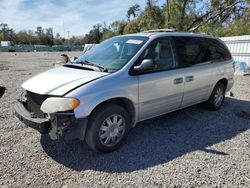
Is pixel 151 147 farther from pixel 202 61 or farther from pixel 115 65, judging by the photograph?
pixel 202 61

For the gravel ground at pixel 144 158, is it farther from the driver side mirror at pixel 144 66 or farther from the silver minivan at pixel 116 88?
the driver side mirror at pixel 144 66

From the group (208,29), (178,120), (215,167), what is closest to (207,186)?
(215,167)

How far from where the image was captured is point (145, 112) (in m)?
4.02

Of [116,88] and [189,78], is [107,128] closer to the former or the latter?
[116,88]

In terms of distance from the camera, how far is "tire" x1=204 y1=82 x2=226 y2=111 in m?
5.61

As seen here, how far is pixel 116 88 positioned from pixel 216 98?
132 inches

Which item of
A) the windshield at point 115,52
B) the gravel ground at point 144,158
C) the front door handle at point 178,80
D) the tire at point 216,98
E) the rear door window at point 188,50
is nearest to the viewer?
the gravel ground at point 144,158

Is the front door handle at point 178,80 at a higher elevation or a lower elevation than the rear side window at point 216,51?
lower

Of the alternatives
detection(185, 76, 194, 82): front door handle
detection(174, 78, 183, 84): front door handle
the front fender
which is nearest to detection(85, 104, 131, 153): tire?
the front fender

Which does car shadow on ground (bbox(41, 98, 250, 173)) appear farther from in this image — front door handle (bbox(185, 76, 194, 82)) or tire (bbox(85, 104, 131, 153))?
front door handle (bbox(185, 76, 194, 82))

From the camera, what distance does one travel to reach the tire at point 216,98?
561 cm

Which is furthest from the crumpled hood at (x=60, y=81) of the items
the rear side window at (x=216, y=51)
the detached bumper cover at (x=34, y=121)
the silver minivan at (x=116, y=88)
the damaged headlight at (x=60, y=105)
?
the rear side window at (x=216, y=51)

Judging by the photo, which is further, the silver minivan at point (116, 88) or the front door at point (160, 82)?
the front door at point (160, 82)

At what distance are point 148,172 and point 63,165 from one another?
123 centimetres
